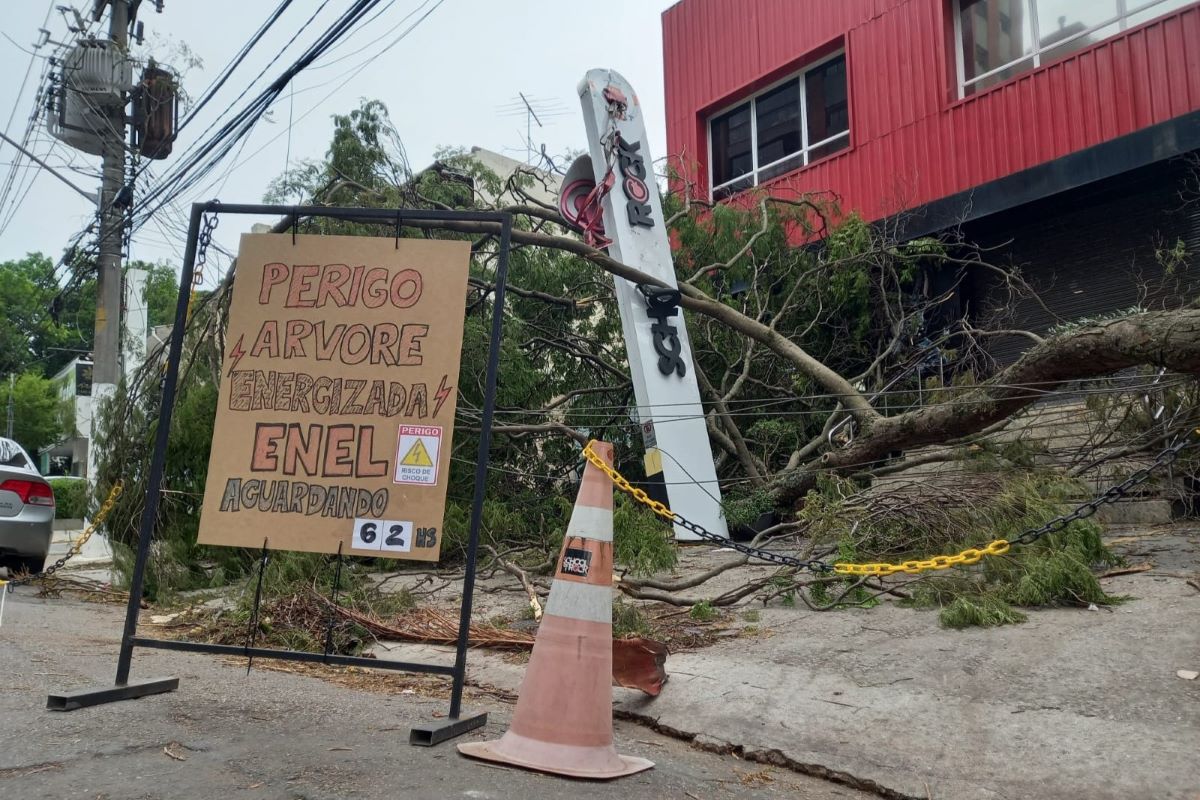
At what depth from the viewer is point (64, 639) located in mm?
5852

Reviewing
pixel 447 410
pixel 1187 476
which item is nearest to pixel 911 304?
pixel 1187 476

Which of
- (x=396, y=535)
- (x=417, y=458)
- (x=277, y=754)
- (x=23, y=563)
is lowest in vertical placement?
(x=277, y=754)

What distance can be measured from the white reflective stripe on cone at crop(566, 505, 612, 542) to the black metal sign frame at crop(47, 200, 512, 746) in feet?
1.27

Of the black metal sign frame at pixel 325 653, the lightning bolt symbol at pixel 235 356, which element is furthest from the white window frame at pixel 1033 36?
the lightning bolt symbol at pixel 235 356

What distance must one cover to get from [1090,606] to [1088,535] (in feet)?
2.37

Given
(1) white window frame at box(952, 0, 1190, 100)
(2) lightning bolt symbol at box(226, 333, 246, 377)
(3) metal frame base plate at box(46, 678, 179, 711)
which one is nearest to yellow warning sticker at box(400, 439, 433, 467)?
(2) lightning bolt symbol at box(226, 333, 246, 377)

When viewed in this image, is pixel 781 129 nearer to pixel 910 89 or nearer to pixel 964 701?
pixel 910 89

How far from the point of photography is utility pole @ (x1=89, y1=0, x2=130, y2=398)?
541 inches

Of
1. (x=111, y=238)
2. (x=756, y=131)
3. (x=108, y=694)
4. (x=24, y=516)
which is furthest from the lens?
(x=756, y=131)

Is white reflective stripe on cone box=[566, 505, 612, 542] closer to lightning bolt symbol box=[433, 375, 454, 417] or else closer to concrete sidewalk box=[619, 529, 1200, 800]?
lightning bolt symbol box=[433, 375, 454, 417]

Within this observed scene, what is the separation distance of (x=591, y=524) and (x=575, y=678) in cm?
60

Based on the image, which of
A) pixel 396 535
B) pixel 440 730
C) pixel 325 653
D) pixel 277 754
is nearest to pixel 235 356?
pixel 396 535

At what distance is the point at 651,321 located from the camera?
364 inches

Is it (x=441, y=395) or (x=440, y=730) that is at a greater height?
(x=441, y=395)
